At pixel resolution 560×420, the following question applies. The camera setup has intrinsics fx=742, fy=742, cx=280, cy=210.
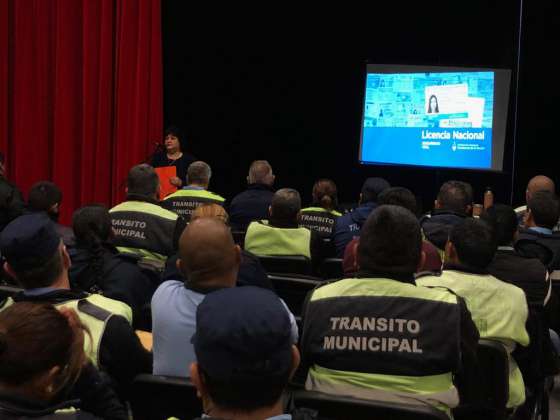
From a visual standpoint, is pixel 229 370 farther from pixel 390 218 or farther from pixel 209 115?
pixel 209 115

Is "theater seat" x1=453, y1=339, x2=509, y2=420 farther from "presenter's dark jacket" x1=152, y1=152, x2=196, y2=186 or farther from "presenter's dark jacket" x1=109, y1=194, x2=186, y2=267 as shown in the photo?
"presenter's dark jacket" x1=152, y1=152, x2=196, y2=186

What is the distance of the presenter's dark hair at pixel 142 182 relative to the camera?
14.4ft

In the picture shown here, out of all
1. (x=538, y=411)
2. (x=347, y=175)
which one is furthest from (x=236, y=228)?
(x=347, y=175)

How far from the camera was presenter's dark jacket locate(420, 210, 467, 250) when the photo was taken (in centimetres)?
401

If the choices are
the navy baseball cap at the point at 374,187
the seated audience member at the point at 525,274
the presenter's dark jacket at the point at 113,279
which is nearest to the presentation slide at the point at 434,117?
the navy baseball cap at the point at 374,187

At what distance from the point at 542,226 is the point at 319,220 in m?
1.68

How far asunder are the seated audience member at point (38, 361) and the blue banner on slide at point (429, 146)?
671 cm

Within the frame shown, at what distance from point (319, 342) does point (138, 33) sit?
264 inches

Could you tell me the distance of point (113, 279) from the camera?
10.4 feet

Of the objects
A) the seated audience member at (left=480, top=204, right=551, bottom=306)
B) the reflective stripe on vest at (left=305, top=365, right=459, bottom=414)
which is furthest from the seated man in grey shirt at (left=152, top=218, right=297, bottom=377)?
the seated audience member at (left=480, top=204, right=551, bottom=306)

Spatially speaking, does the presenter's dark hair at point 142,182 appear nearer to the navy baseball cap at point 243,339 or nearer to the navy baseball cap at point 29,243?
the navy baseball cap at point 29,243

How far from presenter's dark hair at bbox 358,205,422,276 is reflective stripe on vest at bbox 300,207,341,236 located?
2.93 metres

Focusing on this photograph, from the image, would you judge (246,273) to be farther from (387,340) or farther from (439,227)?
(439,227)

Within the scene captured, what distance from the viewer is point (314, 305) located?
213 cm
